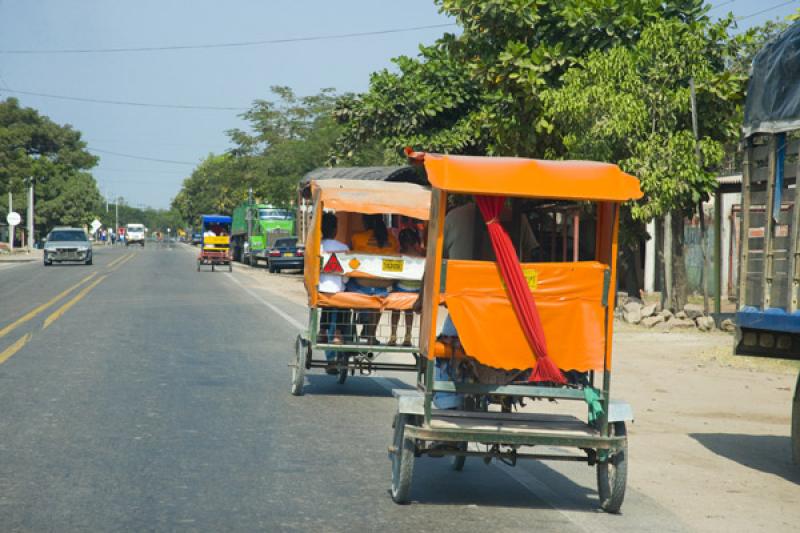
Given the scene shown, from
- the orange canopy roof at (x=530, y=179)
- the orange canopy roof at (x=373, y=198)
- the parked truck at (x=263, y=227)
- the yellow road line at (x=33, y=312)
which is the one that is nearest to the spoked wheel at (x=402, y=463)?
the orange canopy roof at (x=530, y=179)

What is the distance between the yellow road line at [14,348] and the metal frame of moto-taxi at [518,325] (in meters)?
8.43

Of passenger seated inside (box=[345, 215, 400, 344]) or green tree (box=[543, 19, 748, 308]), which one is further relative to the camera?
green tree (box=[543, 19, 748, 308])

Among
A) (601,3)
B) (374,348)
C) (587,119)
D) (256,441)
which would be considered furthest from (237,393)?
(601,3)

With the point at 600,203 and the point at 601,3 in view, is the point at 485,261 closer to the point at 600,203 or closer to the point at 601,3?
the point at 600,203

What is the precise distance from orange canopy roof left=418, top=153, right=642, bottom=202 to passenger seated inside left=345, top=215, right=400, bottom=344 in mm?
5040

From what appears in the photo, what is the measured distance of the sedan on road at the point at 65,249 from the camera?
1971 inches

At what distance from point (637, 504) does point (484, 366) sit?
1398mm

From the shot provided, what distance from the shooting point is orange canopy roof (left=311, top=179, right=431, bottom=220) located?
11180 millimetres

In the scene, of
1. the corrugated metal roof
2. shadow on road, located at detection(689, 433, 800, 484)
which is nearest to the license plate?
shadow on road, located at detection(689, 433, 800, 484)

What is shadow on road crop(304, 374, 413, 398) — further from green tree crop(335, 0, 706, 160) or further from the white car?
the white car

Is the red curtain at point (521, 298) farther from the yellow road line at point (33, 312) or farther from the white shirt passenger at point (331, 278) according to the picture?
the yellow road line at point (33, 312)

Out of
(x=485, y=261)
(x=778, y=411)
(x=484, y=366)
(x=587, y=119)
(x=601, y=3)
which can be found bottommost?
(x=778, y=411)

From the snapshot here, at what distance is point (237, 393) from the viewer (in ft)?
38.1

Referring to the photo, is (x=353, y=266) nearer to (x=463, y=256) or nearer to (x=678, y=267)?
(x=463, y=256)
